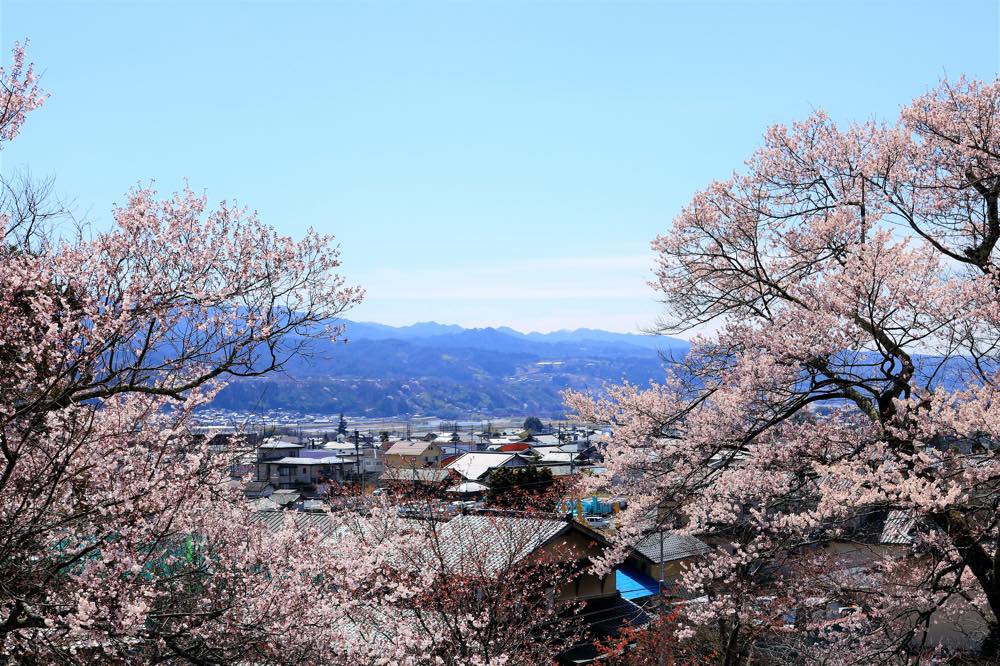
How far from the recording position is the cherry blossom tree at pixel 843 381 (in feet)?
21.2

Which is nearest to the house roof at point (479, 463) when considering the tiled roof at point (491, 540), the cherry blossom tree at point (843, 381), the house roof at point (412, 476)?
the house roof at point (412, 476)

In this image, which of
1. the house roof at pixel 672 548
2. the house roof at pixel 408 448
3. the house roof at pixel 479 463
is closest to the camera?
the house roof at pixel 672 548

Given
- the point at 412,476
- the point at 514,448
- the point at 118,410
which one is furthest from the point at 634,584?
the point at 514,448

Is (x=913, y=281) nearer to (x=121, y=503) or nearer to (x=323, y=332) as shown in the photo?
(x=323, y=332)

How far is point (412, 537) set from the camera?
40.6ft

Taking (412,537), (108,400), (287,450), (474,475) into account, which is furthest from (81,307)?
(287,450)

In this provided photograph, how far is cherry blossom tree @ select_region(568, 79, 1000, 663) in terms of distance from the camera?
6.46 meters

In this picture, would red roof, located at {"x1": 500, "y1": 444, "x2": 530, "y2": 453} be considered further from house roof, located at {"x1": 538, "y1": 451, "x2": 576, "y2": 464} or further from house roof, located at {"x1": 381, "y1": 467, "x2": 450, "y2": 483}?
house roof, located at {"x1": 381, "y1": 467, "x2": 450, "y2": 483}

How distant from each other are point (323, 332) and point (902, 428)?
5498mm

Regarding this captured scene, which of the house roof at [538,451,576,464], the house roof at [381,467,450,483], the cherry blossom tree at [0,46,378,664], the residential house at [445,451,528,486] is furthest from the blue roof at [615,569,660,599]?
the house roof at [538,451,576,464]

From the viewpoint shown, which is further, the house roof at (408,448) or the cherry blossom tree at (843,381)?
the house roof at (408,448)

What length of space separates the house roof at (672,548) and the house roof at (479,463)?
25.6 m

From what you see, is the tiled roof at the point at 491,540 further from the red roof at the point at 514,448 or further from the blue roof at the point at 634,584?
the red roof at the point at 514,448

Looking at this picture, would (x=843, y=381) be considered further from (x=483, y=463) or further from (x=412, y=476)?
(x=483, y=463)
